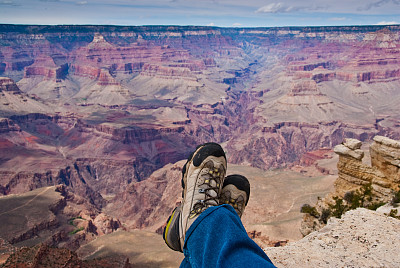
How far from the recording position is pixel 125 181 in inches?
3282

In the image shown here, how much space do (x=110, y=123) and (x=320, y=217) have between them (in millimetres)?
95030

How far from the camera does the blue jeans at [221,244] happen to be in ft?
12.4

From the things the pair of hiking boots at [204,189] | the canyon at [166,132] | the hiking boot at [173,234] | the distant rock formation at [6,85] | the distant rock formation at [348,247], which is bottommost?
the canyon at [166,132]

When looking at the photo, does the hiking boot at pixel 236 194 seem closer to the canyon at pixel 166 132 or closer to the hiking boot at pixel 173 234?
the hiking boot at pixel 173 234

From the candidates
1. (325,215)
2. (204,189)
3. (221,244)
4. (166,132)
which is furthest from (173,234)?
(166,132)

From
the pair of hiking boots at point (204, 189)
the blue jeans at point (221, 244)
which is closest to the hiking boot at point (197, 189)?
the pair of hiking boots at point (204, 189)

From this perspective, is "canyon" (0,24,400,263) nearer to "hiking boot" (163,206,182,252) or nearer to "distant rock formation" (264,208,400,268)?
"distant rock formation" (264,208,400,268)

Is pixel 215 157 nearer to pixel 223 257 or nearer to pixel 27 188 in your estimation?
pixel 223 257

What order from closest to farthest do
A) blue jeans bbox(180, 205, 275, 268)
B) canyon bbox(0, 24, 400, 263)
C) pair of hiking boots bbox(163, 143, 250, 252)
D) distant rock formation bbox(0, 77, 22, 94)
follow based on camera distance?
blue jeans bbox(180, 205, 275, 268) → pair of hiking boots bbox(163, 143, 250, 252) → canyon bbox(0, 24, 400, 263) → distant rock formation bbox(0, 77, 22, 94)

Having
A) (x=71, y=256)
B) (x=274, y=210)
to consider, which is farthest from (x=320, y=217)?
(x=274, y=210)

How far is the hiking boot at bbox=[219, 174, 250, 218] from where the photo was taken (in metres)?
7.78

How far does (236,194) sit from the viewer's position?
7.82 meters

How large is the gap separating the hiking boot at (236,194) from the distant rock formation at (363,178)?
9634 mm

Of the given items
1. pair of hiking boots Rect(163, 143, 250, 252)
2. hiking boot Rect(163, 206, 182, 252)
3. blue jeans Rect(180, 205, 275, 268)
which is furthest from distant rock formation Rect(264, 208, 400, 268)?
blue jeans Rect(180, 205, 275, 268)
